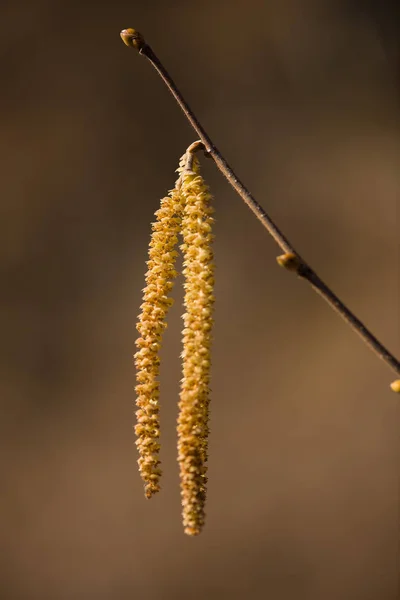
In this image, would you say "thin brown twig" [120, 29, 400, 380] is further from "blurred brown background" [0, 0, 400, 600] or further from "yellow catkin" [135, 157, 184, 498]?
"blurred brown background" [0, 0, 400, 600]

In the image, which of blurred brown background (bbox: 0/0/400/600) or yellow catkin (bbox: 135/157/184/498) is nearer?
yellow catkin (bbox: 135/157/184/498)

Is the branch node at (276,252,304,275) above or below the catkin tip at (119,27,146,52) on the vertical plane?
below

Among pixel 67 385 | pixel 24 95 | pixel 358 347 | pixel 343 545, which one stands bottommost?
pixel 343 545

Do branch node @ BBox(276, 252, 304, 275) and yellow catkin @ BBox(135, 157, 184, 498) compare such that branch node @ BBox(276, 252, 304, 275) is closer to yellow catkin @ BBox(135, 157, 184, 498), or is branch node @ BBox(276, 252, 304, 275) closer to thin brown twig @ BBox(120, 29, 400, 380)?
thin brown twig @ BBox(120, 29, 400, 380)

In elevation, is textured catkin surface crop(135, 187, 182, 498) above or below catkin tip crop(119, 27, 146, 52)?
below

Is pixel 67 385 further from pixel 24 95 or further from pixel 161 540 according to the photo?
pixel 24 95

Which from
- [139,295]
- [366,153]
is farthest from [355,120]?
[139,295]

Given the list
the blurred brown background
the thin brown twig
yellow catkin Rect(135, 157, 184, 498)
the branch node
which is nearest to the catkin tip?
the thin brown twig
